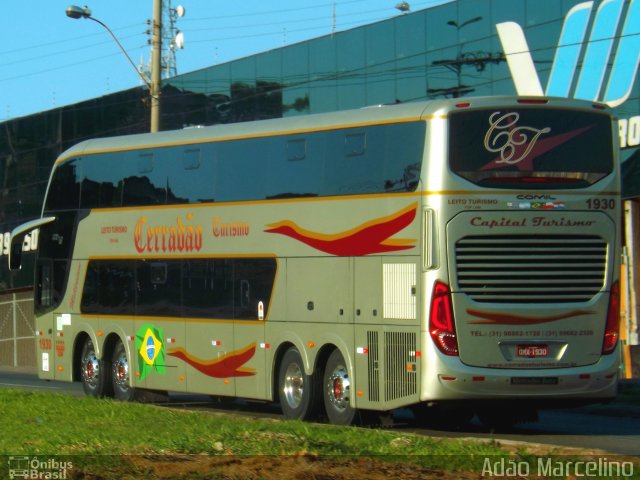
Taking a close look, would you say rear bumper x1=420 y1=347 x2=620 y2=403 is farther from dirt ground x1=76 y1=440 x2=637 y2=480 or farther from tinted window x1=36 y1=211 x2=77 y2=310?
tinted window x1=36 y1=211 x2=77 y2=310

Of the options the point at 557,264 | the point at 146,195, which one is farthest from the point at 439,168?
the point at 146,195

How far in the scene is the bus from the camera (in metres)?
15.7

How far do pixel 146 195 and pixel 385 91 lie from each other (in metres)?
14.1

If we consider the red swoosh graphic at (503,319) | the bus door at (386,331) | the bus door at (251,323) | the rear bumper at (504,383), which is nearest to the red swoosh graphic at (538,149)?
the bus door at (386,331)

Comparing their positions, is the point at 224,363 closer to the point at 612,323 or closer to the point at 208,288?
the point at 208,288

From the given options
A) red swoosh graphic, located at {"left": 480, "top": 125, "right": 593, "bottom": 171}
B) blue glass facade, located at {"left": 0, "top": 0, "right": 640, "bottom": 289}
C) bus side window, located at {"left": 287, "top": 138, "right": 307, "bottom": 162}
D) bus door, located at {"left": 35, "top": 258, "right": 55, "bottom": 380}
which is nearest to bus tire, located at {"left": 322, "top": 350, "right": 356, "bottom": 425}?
bus side window, located at {"left": 287, "top": 138, "right": 307, "bottom": 162}

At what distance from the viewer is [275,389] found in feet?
62.0


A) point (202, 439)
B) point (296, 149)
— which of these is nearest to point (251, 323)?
point (296, 149)

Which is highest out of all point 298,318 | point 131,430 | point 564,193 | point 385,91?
point 385,91

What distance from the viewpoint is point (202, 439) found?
13242 mm

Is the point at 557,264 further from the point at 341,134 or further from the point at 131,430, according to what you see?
the point at 131,430

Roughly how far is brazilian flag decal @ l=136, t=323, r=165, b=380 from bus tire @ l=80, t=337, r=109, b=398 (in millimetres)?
1258

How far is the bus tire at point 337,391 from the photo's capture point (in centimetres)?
1730

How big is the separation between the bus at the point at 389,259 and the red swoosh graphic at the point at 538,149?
2cm
